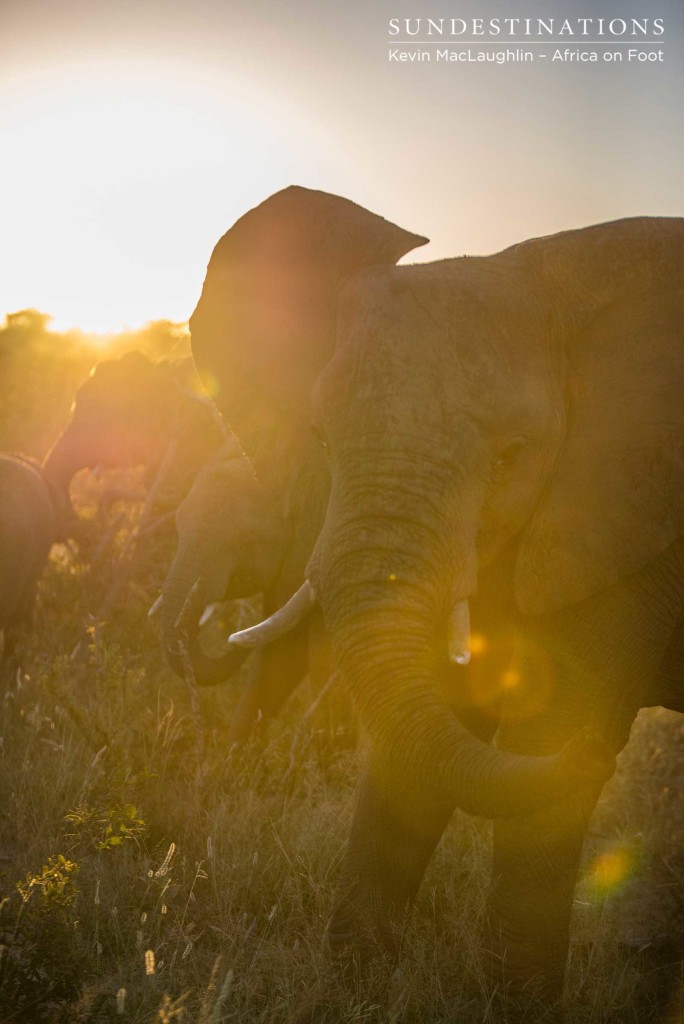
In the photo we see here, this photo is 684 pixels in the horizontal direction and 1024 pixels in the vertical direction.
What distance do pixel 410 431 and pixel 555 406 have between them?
1.98 feet

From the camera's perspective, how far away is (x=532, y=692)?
3.83 metres

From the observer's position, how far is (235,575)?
23.9 feet

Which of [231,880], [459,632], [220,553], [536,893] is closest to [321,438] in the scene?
[459,632]

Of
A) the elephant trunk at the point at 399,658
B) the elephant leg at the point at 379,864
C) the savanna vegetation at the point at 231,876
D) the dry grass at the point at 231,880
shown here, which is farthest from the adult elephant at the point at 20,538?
the elephant trunk at the point at 399,658

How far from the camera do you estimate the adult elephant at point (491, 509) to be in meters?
3.31

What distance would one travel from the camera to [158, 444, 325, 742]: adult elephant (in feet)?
22.5

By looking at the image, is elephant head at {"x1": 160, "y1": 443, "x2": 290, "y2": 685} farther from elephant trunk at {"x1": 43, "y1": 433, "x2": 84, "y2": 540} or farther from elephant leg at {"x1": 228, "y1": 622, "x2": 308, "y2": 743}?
elephant trunk at {"x1": 43, "y1": 433, "x2": 84, "y2": 540}

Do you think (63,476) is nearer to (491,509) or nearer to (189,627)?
(189,627)

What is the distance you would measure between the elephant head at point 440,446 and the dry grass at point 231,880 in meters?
0.99

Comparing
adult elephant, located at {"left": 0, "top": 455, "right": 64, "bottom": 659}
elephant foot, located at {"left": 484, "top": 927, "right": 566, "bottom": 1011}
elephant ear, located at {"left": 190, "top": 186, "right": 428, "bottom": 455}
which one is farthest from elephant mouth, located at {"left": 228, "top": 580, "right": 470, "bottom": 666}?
adult elephant, located at {"left": 0, "top": 455, "right": 64, "bottom": 659}

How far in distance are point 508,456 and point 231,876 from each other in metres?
2.51

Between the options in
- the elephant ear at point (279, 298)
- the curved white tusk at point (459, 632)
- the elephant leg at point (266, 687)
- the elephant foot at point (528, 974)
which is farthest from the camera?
the elephant leg at point (266, 687)

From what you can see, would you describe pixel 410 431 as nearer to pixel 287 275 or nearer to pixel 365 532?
pixel 365 532

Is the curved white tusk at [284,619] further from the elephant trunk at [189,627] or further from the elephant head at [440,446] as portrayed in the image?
the elephant trunk at [189,627]
